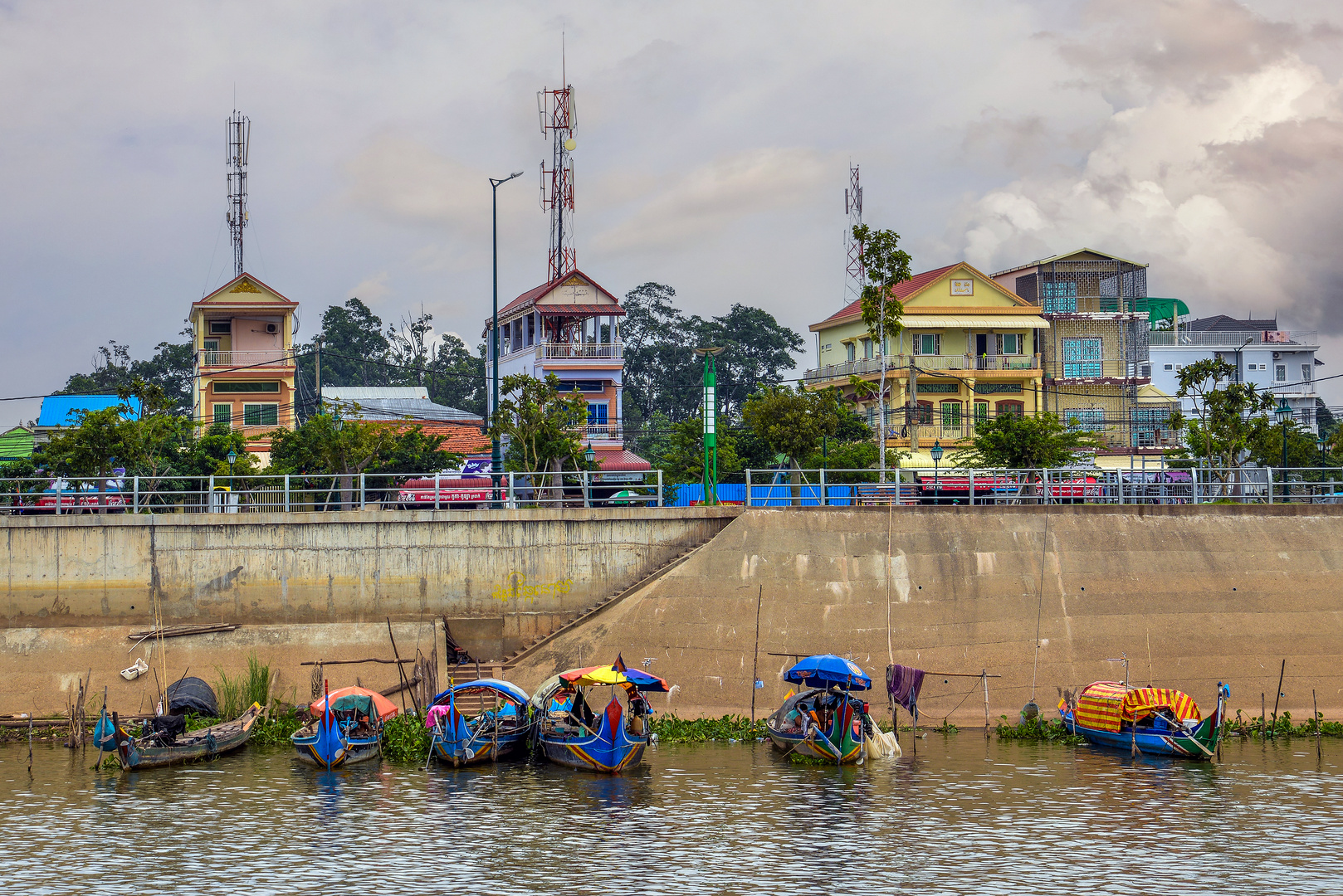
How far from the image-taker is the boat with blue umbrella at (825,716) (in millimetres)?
29875

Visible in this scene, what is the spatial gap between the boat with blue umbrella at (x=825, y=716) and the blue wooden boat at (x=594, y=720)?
314cm

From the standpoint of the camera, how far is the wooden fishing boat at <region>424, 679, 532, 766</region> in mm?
29812

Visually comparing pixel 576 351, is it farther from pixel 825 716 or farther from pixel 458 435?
pixel 825 716

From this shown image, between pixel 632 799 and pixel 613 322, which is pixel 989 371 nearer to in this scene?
pixel 613 322

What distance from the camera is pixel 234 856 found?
873 inches

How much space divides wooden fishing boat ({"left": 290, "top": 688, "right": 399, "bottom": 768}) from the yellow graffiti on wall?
5.31 metres

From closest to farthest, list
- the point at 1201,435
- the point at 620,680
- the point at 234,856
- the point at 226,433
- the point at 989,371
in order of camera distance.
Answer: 1. the point at 234,856
2. the point at 620,680
3. the point at 1201,435
4. the point at 226,433
5. the point at 989,371

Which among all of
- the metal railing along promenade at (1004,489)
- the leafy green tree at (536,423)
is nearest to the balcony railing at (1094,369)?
the metal railing along promenade at (1004,489)

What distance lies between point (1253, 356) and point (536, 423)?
77.6 m

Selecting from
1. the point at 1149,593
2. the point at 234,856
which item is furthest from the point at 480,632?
the point at 1149,593

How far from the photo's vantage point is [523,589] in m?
35.8

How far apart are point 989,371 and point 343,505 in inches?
1688

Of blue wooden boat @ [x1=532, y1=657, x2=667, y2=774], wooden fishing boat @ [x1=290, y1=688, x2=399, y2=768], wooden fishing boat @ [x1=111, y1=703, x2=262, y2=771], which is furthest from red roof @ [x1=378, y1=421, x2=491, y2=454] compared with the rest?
blue wooden boat @ [x1=532, y1=657, x2=667, y2=774]

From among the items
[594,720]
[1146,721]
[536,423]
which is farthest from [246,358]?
[1146,721]
